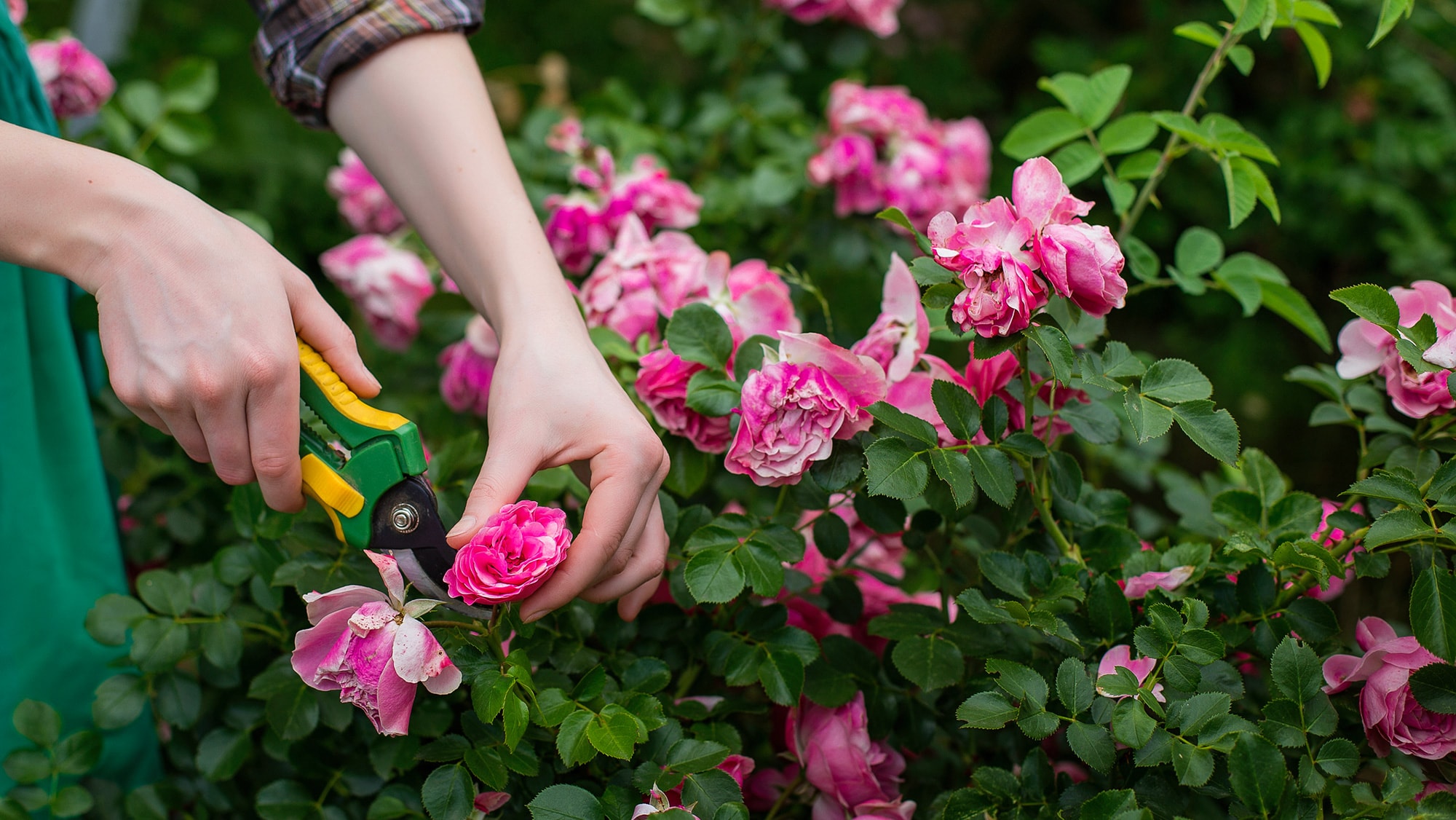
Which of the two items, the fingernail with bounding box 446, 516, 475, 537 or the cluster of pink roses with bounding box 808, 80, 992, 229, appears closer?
the fingernail with bounding box 446, 516, 475, 537

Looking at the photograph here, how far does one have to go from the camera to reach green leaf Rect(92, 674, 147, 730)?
85 centimetres

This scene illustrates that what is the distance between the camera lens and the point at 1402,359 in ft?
2.47

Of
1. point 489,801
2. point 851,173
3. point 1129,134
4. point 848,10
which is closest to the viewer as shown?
point 489,801

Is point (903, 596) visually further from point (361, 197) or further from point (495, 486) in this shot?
point (361, 197)

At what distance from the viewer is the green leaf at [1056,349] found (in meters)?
0.65

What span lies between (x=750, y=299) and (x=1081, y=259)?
0.32 meters

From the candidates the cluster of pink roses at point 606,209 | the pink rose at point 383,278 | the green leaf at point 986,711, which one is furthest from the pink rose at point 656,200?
the green leaf at point 986,711

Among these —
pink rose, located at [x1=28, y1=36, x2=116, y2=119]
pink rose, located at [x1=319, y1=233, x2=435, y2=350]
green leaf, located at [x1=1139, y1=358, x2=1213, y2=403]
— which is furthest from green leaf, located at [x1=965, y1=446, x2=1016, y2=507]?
pink rose, located at [x1=28, y1=36, x2=116, y2=119]

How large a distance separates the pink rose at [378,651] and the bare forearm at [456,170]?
0.75 feet

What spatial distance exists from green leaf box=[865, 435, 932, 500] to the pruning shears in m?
0.29

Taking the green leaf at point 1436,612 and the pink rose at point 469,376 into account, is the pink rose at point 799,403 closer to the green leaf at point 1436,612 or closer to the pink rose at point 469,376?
the green leaf at point 1436,612

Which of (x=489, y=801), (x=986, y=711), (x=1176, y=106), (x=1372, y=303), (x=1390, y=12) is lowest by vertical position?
(x=1176, y=106)

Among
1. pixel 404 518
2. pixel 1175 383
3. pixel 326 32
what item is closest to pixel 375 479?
pixel 404 518

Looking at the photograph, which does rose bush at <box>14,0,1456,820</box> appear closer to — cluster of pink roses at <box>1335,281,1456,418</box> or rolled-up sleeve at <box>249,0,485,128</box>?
cluster of pink roses at <box>1335,281,1456,418</box>
